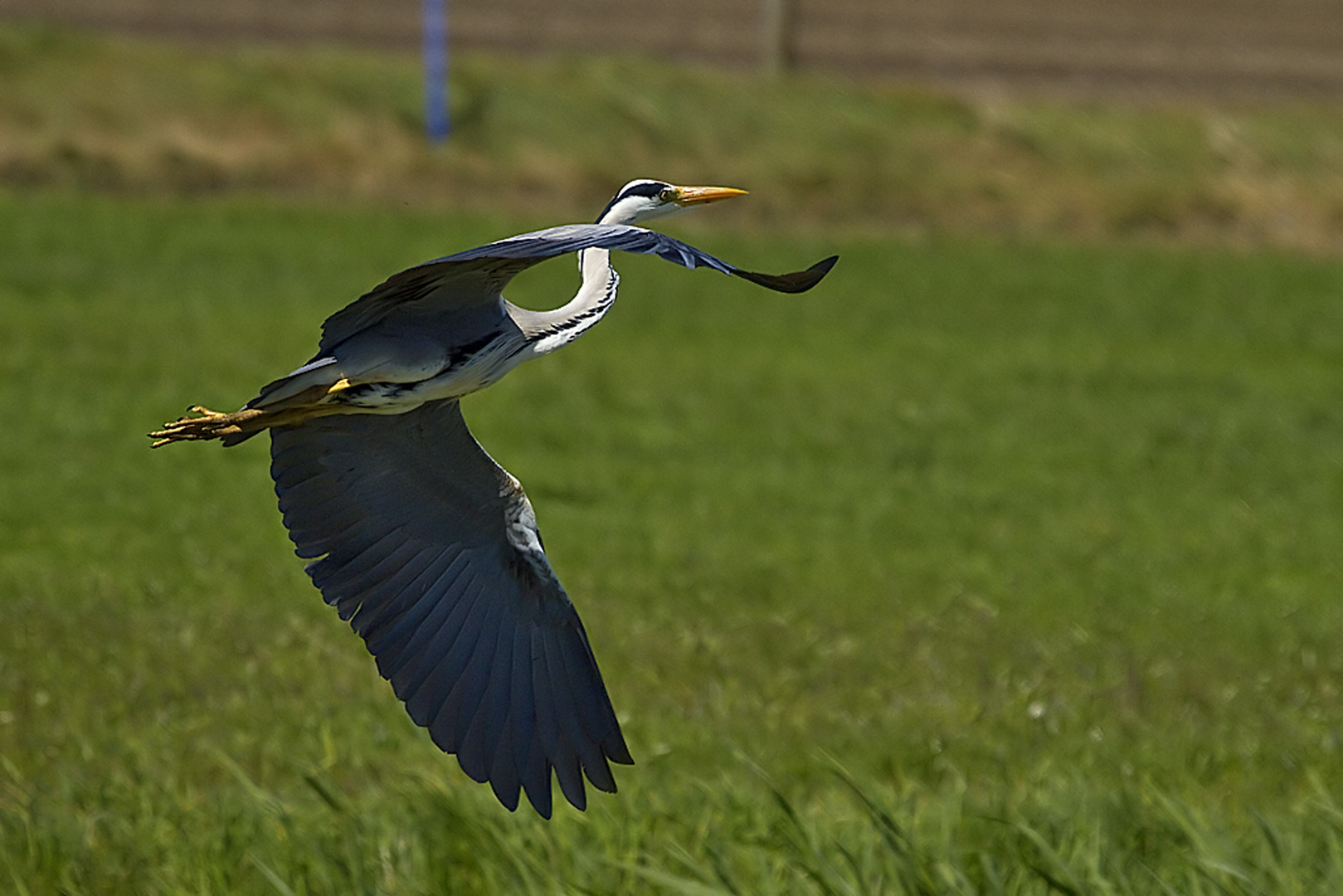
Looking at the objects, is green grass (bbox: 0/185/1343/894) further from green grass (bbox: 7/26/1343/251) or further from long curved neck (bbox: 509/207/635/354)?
long curved neck (bbox: 509/207/635/354)

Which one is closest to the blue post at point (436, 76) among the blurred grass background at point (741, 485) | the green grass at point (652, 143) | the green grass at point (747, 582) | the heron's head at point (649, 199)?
the green grass at point (652, 143)

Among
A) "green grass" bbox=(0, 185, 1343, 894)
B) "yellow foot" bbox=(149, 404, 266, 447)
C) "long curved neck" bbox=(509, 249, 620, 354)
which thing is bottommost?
"green grass" bbox=(0, 185, 1343, 894)

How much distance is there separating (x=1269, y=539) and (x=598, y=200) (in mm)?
7862

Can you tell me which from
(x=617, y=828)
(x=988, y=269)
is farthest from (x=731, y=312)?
(x=617, y=828)

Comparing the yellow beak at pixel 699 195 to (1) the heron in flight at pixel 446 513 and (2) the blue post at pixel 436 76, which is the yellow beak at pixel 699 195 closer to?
(1) the heron in flight at pixel 446 513

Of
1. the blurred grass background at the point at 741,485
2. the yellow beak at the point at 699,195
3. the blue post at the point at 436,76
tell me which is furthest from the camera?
the blue post at the point at 436,76

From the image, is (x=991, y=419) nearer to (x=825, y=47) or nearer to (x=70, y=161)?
(x=70, y=161)

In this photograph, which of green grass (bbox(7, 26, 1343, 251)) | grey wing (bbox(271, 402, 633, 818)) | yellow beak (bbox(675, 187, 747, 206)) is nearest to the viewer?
grey wing (bbox(271, 402, 633, 818))

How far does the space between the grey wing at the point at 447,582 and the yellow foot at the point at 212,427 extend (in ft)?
1.02

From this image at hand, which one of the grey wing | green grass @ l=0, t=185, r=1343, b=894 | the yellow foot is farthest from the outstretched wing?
green grass @ l=0, t=185, r=1343, b=894

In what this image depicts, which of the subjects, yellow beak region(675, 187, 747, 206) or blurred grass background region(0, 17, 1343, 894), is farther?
blurred grass background region(0, 17, 1343, 894)

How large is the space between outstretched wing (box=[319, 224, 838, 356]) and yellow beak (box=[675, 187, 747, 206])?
729mm

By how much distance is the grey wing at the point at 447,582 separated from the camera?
14.8 ft

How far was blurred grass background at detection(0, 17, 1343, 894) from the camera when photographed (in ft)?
16.7
